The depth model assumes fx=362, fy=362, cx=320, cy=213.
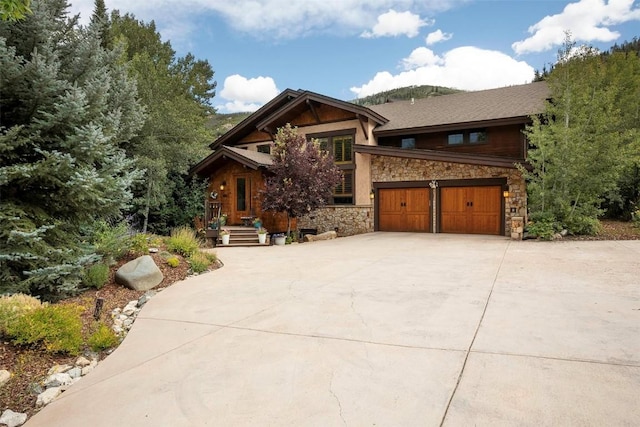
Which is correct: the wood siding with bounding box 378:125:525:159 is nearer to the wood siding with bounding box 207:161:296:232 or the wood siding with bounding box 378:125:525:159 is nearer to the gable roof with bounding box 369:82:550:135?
the gable roof with bounding box 369:82:550:135

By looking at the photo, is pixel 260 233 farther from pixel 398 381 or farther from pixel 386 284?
pixel 398 381

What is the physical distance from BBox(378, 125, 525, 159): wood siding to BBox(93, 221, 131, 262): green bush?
1171cm

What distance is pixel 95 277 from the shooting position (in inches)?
211

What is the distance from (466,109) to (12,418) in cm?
1579

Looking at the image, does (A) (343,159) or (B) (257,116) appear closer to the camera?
(A) (343,159)

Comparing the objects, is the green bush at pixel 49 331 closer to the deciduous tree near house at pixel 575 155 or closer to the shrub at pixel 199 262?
the shrub at pixel 199 262

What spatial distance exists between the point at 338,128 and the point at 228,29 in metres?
8.21

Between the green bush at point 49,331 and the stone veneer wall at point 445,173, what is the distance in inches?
500

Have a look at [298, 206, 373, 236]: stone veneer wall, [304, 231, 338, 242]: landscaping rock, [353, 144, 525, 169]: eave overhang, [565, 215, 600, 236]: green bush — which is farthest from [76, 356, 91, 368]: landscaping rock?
[298, 206, 373, 236]: stone veneer wall

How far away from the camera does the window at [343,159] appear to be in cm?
1552

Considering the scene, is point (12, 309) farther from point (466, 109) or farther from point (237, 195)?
point (466, 109)

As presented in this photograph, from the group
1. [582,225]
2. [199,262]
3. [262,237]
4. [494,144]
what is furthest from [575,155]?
[199,262]

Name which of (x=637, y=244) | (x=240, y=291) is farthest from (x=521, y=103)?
(x=240, y=291)

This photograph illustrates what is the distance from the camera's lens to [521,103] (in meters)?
13.7
